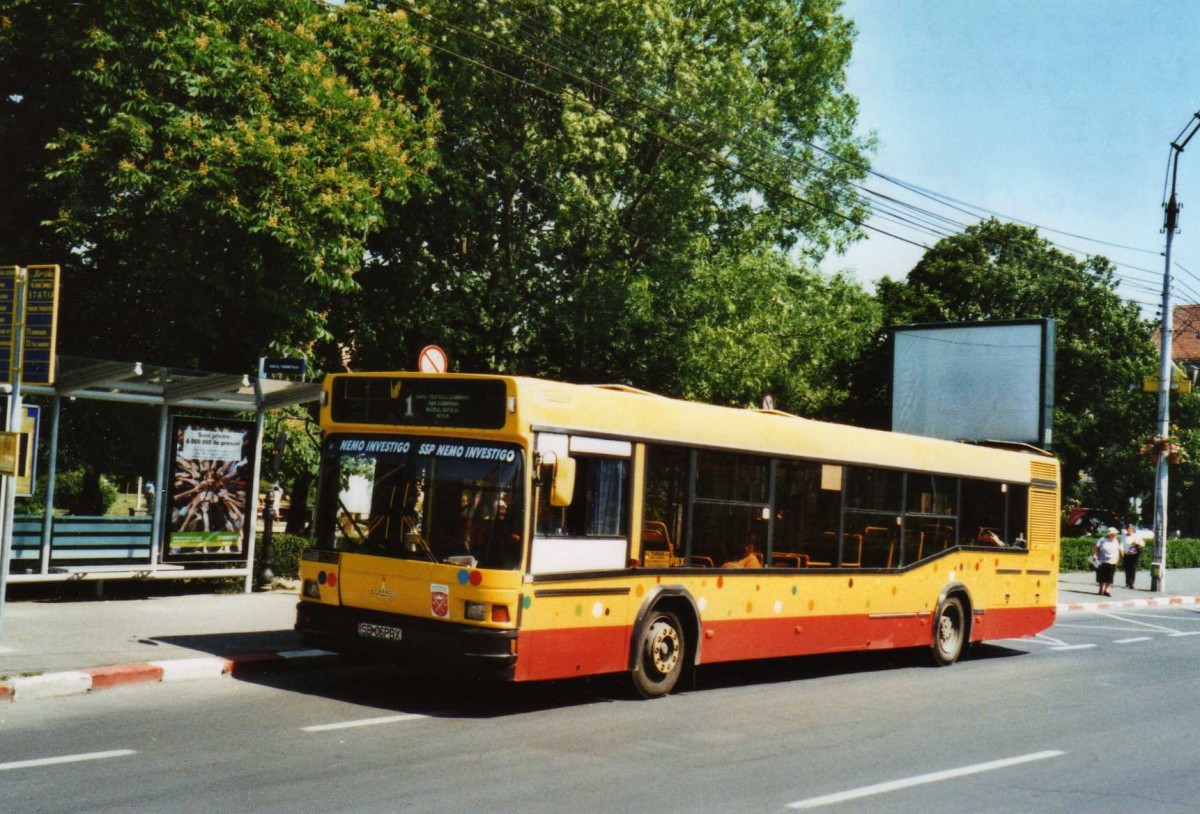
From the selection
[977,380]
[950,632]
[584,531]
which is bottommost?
[950,632]

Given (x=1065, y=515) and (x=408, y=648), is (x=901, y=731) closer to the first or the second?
(x=408, y=648)

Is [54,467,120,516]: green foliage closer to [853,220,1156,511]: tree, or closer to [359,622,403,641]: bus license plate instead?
[359,622,403,641]: bus license plate

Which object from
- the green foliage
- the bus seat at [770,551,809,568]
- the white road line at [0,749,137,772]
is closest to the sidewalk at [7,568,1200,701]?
the white road line at [0,749,137,772]

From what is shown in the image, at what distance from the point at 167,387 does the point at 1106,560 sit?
22048 millimetres

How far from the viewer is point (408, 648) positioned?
10.0 metres

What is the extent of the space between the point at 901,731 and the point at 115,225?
514 inches

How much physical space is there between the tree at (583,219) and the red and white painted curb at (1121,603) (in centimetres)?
821

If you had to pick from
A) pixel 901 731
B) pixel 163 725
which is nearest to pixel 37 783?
pixel 163 725

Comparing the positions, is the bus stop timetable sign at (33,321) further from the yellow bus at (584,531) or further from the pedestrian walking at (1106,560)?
the pedestrian walking at (1106,560)

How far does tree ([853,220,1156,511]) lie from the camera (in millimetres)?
46062

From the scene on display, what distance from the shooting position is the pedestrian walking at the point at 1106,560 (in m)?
29.3

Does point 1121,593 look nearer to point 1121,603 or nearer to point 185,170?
point 1121,603

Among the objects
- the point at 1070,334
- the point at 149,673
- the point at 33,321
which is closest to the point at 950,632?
the point at 149,673

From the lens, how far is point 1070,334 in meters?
46.5
